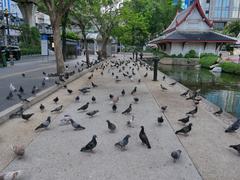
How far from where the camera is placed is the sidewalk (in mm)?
4121

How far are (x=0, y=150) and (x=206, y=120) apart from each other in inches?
218

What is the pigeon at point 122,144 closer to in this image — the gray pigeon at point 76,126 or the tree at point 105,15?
the gray pigeon at point 76,126

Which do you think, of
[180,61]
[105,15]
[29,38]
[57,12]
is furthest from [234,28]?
[57,12]

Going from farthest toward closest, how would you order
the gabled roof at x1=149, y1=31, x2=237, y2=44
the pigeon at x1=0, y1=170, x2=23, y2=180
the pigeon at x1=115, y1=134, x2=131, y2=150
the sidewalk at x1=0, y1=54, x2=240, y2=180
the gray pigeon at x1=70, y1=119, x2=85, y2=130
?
the gabled roof at x1=149, y1=31, x2=237, y2=44
the gray pigeon at x1=70, y1=119, x2=85, y2=130
the pigeon at x1=115, y1=134, x2=131, y2=150
the sidewalk at x1=0, y1=54, x2=240, y2=180
the pigeon at x1=0, y1=170, x2=23, y2=180

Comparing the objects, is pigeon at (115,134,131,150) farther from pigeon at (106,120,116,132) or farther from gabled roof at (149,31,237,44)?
gabled roof at (149,31,237,44)

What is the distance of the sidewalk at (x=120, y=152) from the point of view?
162 inches

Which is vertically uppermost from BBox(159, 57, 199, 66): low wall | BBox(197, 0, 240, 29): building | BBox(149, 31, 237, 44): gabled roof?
BBox(197, 0, 240, 29): building

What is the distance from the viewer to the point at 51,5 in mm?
14648

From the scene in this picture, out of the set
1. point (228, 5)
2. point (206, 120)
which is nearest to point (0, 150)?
point (206, 120)

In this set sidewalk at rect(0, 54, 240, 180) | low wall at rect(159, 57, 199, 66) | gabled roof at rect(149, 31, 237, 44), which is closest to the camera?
sidewalk at rect(0, 54, 240, 180)

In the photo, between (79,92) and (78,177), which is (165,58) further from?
(78,177)

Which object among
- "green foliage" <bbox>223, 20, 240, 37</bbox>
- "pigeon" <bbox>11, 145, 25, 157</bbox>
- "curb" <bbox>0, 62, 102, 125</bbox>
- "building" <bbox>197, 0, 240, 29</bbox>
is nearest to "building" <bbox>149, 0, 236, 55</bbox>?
"curb" <bbox>0, 62, 102, 125</bbox>

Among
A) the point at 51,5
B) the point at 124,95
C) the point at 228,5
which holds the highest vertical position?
the point at 228,5

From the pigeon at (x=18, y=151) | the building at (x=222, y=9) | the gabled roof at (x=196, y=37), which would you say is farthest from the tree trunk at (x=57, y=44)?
the building at (x=222, y=9)
